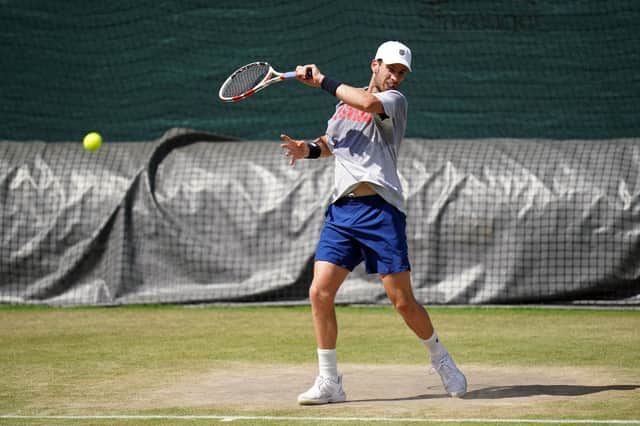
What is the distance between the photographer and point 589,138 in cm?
1284

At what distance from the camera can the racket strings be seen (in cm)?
665

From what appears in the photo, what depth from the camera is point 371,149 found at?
582 cm

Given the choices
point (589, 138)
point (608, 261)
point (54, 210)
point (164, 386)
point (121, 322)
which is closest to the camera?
point (164, 386)

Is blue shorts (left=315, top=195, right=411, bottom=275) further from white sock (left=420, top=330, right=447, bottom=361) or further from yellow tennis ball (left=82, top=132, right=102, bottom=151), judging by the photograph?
yellow tennis ball (left=82, top=132, right=102, bottom=151)

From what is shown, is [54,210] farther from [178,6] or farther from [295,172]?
[178,6]

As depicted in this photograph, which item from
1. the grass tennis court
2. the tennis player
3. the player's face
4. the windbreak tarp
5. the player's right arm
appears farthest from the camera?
the windbreak tarp

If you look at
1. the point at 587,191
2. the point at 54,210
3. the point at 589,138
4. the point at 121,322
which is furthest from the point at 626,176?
the point at 54,210

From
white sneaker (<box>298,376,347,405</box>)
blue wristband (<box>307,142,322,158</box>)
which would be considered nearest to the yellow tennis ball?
blue wristband (<box>307,142,322,158</box>)

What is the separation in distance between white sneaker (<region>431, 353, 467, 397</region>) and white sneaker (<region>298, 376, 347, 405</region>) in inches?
21.4

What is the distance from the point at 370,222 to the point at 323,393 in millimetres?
919

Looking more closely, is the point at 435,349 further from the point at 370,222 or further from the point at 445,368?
the point at 370,222

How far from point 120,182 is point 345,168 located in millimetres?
5773

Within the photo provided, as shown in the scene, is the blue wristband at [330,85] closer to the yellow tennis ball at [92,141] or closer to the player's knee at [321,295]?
the player's knee at [321,295]

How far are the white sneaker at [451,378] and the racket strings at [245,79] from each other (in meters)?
2.05
